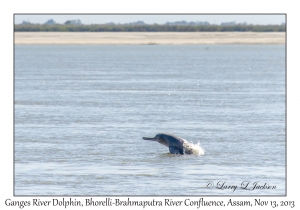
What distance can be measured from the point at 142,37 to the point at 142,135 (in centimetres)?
14740

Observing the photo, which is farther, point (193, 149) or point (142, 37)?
point (142, 37)

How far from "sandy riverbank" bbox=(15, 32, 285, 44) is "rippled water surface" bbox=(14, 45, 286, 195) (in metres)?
116

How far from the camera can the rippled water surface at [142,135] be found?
22.5 m

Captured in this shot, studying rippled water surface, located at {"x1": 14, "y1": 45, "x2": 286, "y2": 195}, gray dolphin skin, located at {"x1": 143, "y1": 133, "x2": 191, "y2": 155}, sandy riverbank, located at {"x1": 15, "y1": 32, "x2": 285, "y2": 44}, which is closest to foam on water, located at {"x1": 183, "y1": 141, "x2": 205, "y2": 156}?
gray dolphin skin, located at {"x1": 143, "y1": 133, "x2": 191, "y2": 155}

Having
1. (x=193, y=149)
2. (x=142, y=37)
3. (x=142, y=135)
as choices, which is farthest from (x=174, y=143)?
(x=142, y=37)

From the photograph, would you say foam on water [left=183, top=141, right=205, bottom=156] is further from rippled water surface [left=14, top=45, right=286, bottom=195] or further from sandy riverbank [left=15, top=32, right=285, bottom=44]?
sandy riverbank [left=15, top=32, right=285, bottom=44]

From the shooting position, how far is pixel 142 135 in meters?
30.6

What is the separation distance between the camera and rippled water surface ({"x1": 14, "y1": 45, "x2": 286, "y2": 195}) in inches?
886

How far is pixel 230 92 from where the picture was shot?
47.4m

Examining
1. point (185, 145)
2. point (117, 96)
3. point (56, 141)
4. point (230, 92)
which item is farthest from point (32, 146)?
point (230, 92)

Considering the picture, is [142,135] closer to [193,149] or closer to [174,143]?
[174,143]

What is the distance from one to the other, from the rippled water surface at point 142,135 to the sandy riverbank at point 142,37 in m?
116
